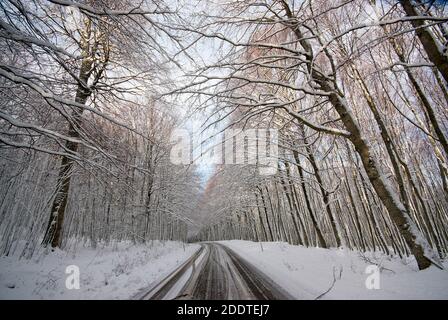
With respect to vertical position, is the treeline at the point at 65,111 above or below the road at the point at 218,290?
above

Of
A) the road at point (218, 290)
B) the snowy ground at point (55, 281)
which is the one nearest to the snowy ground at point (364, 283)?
the road at point (218, 290)

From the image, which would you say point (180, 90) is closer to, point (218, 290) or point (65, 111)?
point (65, 111)

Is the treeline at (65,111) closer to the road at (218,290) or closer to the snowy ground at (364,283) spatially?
the road at (218,290)

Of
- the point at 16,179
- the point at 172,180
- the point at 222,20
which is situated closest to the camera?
the point at 222,20

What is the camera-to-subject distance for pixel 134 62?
4.54 m

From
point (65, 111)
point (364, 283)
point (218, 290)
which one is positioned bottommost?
point (218, 290)

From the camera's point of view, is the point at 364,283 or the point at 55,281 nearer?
the point at 364,283

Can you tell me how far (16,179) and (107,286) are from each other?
4381 millimetres

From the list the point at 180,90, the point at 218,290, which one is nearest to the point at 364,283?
the point at 218,290

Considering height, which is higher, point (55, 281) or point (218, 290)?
point (55, 281)

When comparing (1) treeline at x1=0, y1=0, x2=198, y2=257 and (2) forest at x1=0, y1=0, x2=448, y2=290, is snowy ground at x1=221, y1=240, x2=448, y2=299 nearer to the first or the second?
(2) forest at x1=0, y1=0, x2=448, y2=290
